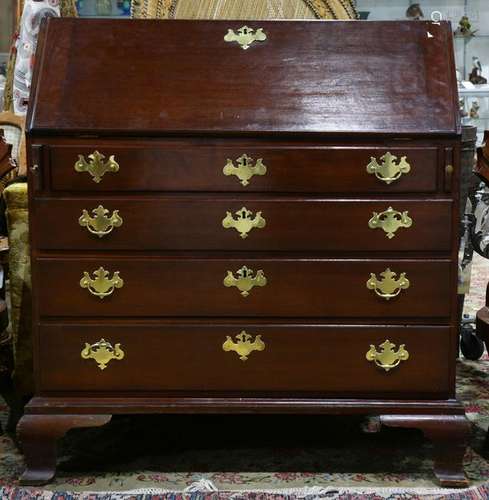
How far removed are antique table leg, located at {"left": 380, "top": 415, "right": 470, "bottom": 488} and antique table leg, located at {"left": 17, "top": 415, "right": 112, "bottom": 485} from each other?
76cm

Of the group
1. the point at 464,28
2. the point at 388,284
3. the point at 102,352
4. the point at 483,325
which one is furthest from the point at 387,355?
the point at 464,28

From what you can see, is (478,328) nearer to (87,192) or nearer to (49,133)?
(87,192)

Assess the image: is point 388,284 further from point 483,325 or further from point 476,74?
point 476,74

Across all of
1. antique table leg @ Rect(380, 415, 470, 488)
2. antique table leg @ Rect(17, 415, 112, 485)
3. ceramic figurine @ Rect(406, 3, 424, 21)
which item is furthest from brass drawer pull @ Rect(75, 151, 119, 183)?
ceramic figurine @ Rect(406, 3, 424, 21)

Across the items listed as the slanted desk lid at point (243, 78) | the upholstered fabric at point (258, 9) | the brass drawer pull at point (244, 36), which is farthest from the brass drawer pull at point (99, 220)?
the upholstered fabric at point (258, 9)

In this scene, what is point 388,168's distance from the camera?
173cm

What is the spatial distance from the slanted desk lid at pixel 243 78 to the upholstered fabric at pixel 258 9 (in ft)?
2.66

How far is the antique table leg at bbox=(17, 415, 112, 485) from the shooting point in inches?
71.0

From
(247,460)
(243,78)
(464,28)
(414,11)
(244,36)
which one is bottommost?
(247,460)

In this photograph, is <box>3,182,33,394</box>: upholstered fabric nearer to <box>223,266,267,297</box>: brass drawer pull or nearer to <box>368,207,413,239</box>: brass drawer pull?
<box>223,266,267,297</box>: brass drawer pull

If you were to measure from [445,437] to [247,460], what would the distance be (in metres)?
0.53

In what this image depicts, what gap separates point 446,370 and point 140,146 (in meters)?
0.94

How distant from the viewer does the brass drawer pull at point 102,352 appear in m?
1.80

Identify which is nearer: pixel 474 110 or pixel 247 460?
pixel 247 460
